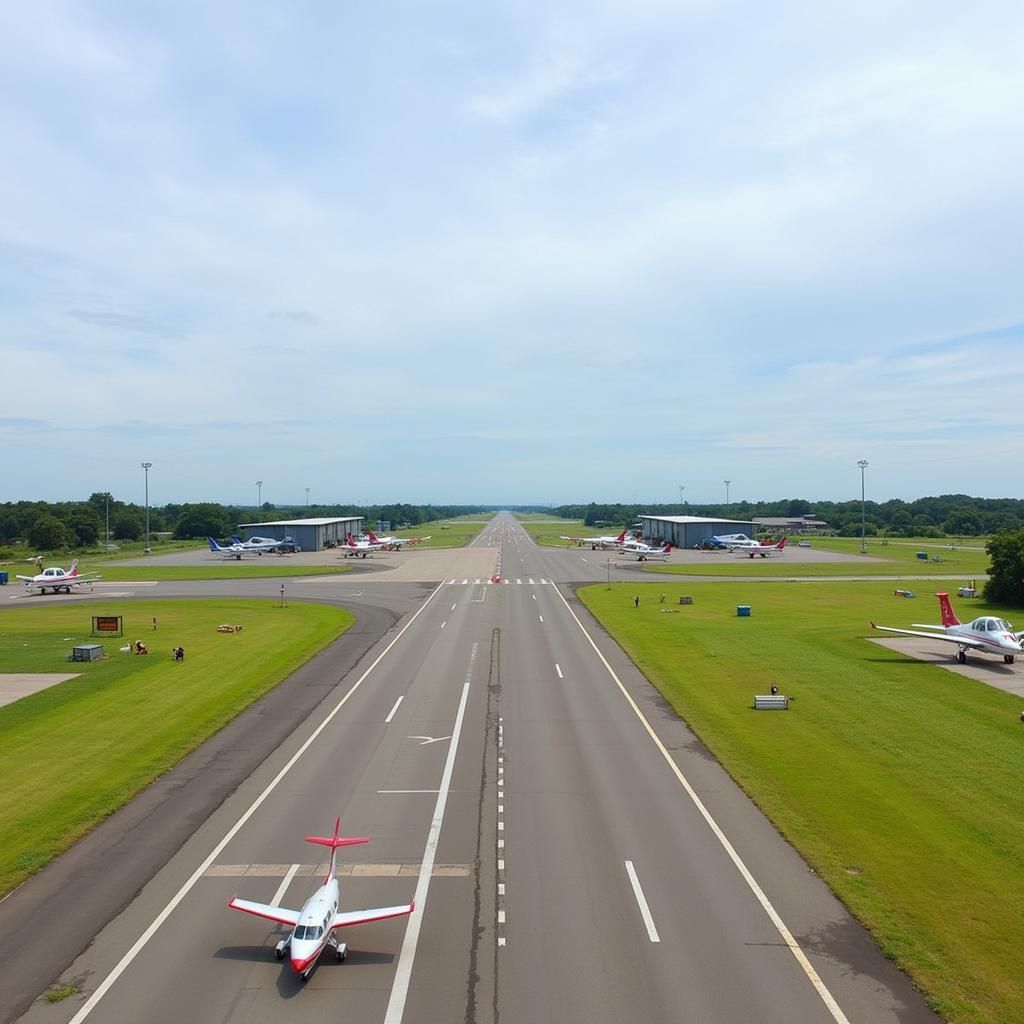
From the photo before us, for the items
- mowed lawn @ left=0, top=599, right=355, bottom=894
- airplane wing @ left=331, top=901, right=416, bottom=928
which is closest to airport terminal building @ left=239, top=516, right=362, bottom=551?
mowed lawn @ left=0, top=599, right=355, bottom=894

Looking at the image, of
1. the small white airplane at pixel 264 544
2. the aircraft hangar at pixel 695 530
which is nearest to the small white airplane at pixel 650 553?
the aircraft hangar at pixel 695 530

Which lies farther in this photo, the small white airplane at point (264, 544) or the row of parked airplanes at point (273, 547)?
the small white airplane at point (264, 544)

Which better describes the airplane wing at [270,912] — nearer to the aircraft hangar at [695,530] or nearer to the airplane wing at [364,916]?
the airplane wing at [364,916]

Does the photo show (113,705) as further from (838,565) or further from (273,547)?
(838,565)

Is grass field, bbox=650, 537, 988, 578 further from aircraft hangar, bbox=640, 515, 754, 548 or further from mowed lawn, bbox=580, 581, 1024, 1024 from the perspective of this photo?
mowed lawn, bbox=580, 581, 1024, 1024

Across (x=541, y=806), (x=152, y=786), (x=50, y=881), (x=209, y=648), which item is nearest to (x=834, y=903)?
(x=541, y=806)

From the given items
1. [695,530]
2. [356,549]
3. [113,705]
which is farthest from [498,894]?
[695,530]
